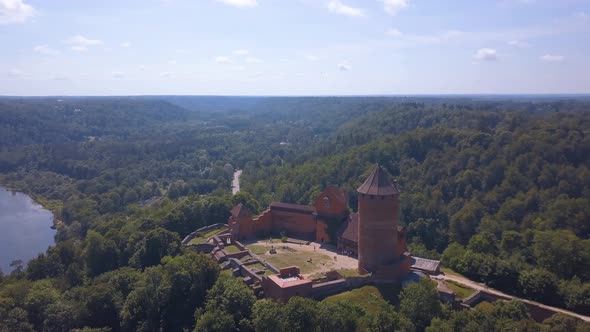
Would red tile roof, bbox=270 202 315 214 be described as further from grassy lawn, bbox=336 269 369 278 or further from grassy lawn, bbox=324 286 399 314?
grassy lawn, bbox=324 286 399 314

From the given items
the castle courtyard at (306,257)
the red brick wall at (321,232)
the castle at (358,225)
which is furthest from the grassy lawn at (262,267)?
the red brick wall at (321,232)

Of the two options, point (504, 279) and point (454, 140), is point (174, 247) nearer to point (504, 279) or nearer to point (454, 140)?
point (504, 279)

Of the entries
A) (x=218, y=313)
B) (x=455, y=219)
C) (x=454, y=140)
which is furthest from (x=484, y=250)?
(x=454, y=140)

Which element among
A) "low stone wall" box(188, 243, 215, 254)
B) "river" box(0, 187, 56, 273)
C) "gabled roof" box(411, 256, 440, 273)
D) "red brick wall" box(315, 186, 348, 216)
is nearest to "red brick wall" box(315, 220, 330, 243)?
"red brick wall" box(315, 186, 348, 216)

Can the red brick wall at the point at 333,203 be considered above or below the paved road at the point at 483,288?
above

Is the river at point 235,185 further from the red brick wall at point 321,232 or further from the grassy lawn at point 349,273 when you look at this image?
the grassy lawn at point 349,273
